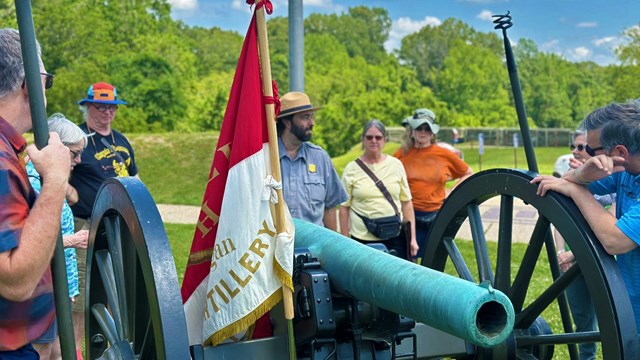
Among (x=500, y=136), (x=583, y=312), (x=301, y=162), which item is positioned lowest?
(x=500, y=136)

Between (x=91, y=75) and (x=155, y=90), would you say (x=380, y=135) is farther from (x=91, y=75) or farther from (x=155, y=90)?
(x=155, y=90)

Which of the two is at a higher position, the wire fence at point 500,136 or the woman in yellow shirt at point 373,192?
the woman in yellow shirt at point 373,192

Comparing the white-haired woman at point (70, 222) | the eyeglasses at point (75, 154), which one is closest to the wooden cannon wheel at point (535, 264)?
the white-haired woman at point (70, 222)

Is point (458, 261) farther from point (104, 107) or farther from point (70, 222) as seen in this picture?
point (104, 107)

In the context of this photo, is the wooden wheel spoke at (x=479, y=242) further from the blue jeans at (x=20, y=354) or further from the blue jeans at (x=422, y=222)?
the blue jeans at (x=422, y=222)

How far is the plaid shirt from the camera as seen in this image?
7.42 ft

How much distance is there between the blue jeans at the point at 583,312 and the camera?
4.85 metres

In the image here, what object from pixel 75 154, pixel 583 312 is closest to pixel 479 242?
pixel 583 312

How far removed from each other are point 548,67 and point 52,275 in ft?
273

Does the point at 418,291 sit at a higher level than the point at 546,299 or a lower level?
higher

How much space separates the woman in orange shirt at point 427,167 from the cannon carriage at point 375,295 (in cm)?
273

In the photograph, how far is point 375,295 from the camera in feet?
9.22

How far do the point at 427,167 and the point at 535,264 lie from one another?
123 inches

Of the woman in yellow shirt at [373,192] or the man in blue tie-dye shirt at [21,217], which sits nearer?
the man in blue tie-dye shirt at [21,217]
